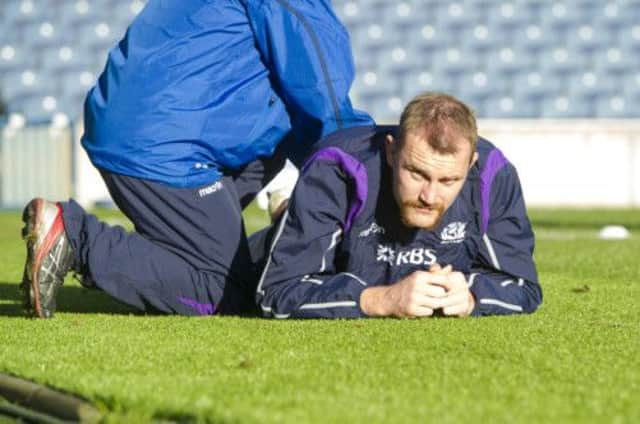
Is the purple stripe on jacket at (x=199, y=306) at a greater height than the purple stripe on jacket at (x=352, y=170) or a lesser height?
lesser

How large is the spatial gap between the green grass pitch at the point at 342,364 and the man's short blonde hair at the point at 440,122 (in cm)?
57

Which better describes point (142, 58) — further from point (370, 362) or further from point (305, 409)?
point (305, 409)

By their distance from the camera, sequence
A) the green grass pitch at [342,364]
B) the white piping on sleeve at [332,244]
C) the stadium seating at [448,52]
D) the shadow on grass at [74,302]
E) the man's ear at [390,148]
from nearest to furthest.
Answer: the green grass pitch at [342,364], the man's ear at [390,148], the white piping on sleeve at [332,244], the shadow on grass at [74,302], the stadium seating at [448,52]

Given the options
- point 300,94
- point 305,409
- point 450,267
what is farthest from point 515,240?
point 305,409

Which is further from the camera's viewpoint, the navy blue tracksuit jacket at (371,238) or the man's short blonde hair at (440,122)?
the navy blue tracksuit jacket at (371,238)

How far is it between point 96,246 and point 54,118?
501 inches

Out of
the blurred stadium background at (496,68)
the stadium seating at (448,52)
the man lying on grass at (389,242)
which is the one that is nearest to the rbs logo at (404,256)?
the man lying on grass at (389,242)

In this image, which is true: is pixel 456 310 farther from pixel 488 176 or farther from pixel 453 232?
pixel 488 176

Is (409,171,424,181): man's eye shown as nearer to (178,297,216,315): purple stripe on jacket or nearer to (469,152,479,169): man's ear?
(469,152,479,169): man's ear

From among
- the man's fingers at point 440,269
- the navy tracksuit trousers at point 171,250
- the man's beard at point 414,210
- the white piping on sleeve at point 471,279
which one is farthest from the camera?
the navy tracksuit trousers at point 171,250

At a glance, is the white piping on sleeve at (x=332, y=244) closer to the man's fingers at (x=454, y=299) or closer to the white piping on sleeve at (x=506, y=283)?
the man's fingers at (x=454, y=299)

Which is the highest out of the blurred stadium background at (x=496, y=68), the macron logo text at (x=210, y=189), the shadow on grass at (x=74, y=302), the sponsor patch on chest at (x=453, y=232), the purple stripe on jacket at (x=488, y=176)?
the purple stripe on jacket at (x=488, y=176)

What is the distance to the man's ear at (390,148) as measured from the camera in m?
3.74

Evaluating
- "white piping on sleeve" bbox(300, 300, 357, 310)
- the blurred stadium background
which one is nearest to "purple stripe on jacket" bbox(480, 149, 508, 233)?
"white piping on sleeve" bbox(300, 300, 357, 310)
